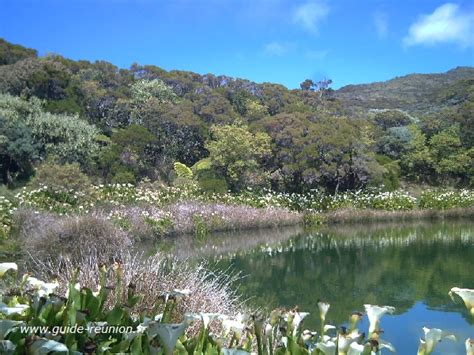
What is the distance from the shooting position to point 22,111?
1997 cm

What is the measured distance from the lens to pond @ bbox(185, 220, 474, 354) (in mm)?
6266

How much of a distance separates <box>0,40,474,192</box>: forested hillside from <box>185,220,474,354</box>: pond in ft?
15.3

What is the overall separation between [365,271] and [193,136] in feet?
49.5

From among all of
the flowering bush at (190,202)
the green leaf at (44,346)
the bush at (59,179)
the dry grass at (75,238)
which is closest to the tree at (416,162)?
the flowering bush at (190,202)

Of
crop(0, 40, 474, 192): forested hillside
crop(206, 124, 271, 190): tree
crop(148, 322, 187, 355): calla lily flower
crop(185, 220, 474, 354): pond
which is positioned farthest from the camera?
crop(206, 124, 271, 190): tree

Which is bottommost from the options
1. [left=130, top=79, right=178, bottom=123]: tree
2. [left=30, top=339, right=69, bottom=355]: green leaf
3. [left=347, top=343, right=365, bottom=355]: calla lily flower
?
[left=347, top=343, right=365, bottom=355]: calla lily flower

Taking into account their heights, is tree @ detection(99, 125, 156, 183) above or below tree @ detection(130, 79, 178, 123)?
below

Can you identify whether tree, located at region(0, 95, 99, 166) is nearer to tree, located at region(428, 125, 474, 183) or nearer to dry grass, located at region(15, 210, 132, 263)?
dry grass, located at region(15, 210, 132, 263)

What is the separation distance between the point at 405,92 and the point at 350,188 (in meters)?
45.2

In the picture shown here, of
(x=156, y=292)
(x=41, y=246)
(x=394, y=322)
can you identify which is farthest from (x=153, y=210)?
(x=156, y=292)

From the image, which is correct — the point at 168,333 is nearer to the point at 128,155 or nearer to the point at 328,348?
the point at 328,348

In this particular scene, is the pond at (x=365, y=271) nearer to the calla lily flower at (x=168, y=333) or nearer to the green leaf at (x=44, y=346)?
the calla lily flower at (x=168, y=333)

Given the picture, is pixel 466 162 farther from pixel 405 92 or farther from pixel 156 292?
pixel 405 92

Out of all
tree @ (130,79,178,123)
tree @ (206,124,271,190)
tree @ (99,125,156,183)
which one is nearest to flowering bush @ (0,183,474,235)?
tree @ (206,124,271,190)
